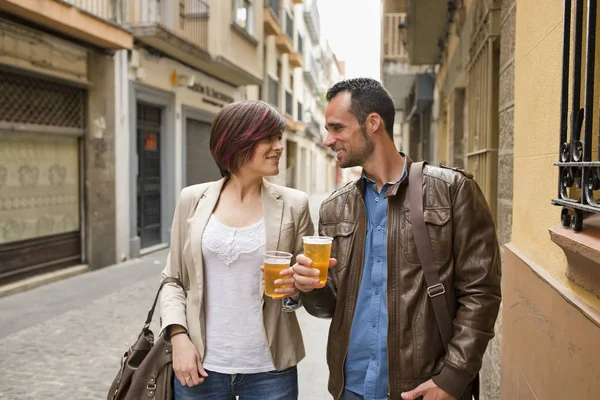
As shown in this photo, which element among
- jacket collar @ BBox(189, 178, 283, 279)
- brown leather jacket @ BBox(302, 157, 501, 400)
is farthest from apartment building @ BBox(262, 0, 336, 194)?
brown leather jacket @ BBox(302, 157, 501, 400)

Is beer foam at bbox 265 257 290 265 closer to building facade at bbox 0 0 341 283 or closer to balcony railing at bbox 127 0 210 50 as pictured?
building facade at bbox 0 0 341 283

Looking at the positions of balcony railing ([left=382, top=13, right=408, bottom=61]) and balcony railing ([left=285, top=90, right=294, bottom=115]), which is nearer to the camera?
balcony railing ([left=382, top=13, right=408, bottom=61])

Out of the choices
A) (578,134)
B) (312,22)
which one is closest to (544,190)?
(578,134)

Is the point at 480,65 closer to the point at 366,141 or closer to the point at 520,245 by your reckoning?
the point at 520,245

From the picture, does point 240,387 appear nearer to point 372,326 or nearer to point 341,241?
point 372,326

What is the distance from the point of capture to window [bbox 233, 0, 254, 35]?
48.3ft

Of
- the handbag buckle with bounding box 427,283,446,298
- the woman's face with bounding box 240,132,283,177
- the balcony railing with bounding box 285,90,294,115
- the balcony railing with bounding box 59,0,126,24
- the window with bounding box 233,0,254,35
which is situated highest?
the window with bounding box 233,0,254,35

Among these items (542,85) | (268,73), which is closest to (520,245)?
(542,85)

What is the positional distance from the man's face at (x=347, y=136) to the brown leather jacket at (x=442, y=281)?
19cm

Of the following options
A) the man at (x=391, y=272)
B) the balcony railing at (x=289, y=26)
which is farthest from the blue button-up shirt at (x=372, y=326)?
the balcony railing at (x=289, y=26)

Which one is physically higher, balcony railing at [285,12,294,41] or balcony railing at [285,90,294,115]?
balcony railing at [285,12,294,41]

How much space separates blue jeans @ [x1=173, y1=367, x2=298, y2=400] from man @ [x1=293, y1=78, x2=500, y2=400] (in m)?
0.25

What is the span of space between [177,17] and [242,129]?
11.2 metres

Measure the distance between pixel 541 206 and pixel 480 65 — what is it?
2.76 m
